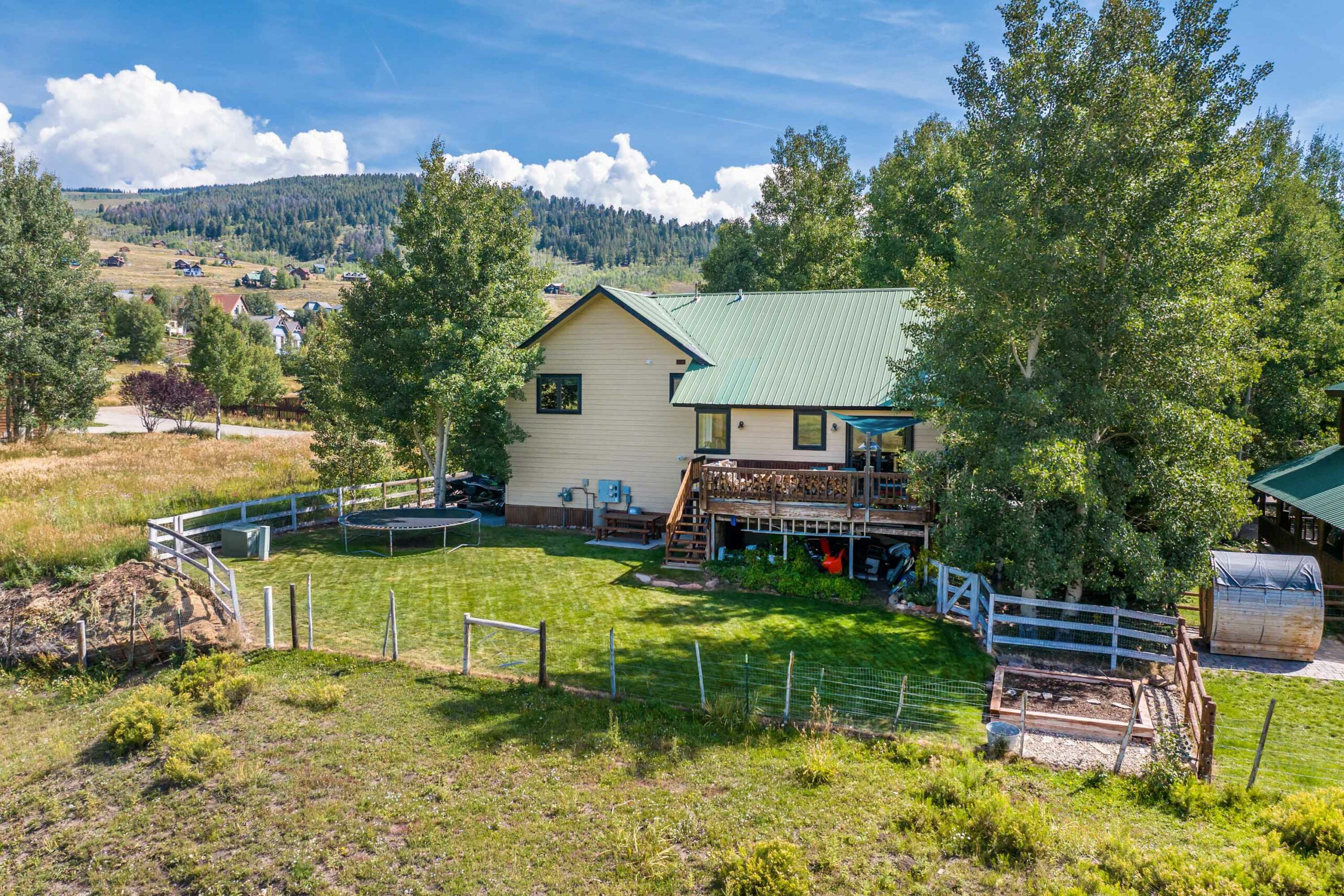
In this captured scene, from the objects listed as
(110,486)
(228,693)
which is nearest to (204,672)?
(228,693)

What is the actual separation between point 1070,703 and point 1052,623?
4.47 feet

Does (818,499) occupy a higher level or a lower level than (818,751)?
higher

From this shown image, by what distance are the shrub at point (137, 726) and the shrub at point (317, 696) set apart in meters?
1.60

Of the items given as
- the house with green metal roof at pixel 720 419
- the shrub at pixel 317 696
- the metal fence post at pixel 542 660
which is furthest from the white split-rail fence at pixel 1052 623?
the shrub at pixel 317 696

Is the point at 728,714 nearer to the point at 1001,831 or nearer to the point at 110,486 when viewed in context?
the point at 1001,831

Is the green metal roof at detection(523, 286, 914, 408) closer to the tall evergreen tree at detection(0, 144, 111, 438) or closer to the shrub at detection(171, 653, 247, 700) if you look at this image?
the shrub at detection(171, 653, 247, 700)

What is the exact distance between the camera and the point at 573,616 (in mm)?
15266

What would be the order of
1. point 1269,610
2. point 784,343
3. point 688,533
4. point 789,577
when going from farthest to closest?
point 784,343 < point 688,533 < point 789,577 < point 1269,610

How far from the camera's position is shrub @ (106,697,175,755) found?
34.1 ft

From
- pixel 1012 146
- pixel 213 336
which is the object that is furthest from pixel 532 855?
pixel 213 336

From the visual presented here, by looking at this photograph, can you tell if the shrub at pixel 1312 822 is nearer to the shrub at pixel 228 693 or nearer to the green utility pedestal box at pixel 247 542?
the shrub at pixel 228 693

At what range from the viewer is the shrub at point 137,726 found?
34.1 ft

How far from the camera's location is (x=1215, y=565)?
567 inches

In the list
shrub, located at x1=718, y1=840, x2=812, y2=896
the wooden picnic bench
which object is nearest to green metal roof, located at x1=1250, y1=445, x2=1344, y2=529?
shrub, located at x1=718, y1=840, x2=812, y2=896
